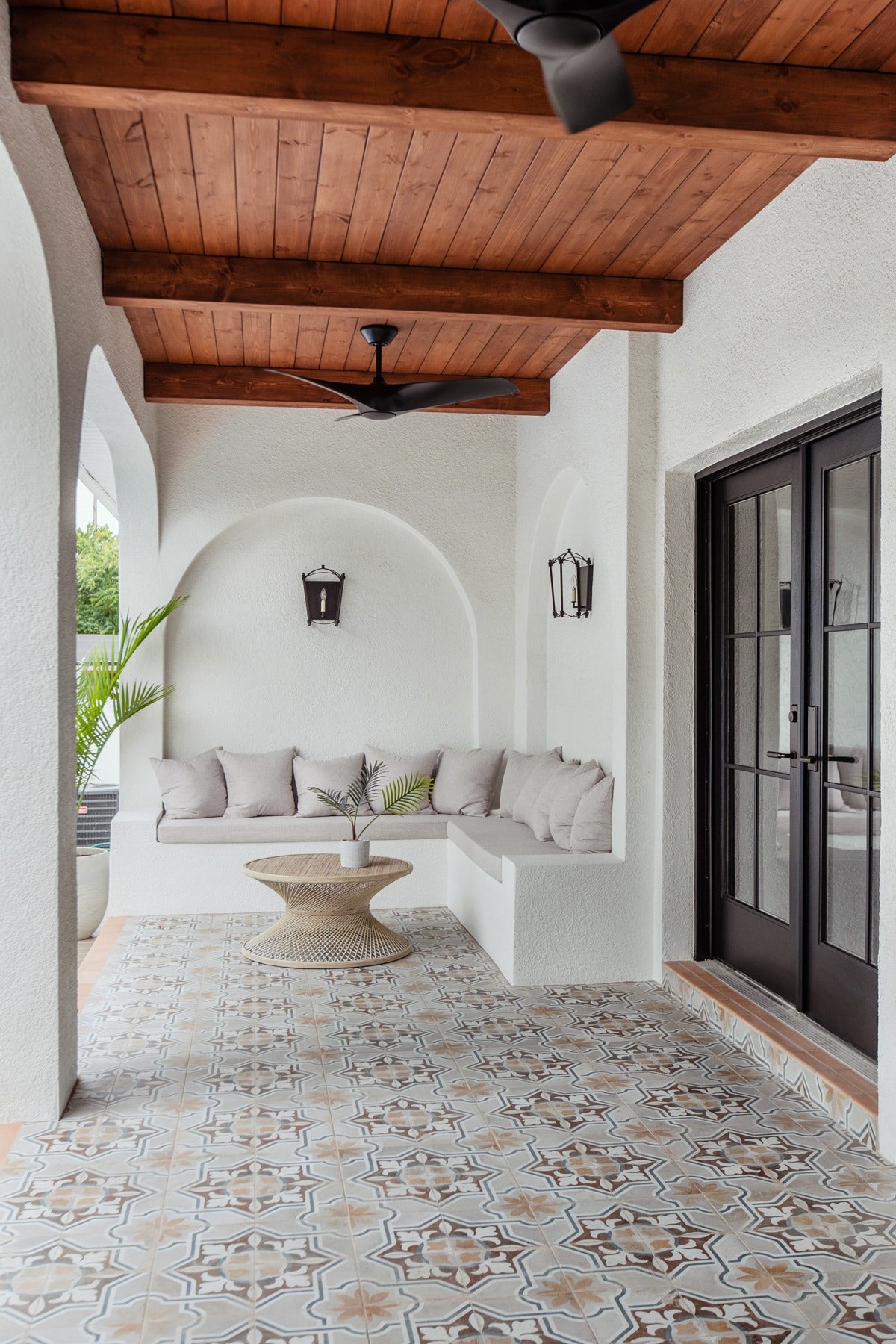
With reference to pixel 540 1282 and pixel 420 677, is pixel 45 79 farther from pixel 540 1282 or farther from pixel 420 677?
pixel 420 677

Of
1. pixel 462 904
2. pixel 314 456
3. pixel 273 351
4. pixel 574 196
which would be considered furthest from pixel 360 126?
pixel 462 904

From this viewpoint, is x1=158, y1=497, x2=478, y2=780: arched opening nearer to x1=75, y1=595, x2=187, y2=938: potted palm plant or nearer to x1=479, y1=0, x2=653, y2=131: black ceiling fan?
x1=75, y1=595, x2=187, y2=938: potted palm plant

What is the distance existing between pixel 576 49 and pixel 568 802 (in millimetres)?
3986

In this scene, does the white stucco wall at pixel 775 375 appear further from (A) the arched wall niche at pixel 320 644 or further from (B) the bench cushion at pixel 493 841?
(A) the arched wall niche at pixel 320 644

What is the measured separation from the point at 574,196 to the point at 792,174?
0.73 m

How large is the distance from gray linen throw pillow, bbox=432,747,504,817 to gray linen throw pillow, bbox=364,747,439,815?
10 centimetres

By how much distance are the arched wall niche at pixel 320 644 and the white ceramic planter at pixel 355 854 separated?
1890mm

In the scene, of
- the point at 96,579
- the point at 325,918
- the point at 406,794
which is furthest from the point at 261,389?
the point at 96,579

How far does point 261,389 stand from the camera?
6.32 metres

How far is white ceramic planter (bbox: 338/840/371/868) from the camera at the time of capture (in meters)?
5.33

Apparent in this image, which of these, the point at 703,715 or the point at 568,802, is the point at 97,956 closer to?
the point at 568,802

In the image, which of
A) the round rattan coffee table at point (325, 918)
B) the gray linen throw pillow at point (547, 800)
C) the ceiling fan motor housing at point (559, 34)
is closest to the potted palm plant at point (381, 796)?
the round rattan coffee table at point (325, 918)

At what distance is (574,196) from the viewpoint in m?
3.82

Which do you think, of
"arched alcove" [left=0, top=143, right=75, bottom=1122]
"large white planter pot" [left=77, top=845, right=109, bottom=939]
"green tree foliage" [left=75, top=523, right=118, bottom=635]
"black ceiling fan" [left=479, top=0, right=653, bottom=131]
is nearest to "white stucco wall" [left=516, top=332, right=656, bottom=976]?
"arched alcove" [left=0, top=143, right=75, bottom=1122]
